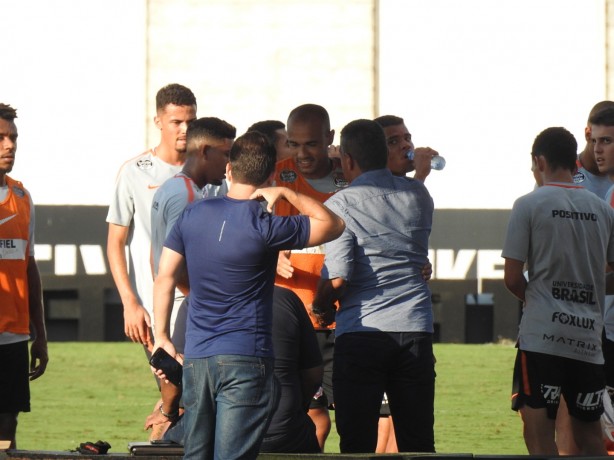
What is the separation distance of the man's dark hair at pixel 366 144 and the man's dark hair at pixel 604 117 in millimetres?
1263

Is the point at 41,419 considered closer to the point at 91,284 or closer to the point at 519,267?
the point at 519,267

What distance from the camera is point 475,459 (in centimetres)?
454

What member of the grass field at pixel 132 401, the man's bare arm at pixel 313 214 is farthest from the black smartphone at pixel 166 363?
the grass field at pixel 132 401

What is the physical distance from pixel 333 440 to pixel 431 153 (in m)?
2.88

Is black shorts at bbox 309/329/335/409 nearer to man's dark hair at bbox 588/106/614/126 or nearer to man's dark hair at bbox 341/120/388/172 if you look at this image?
man's dark hair at bbox 341/120/388/172

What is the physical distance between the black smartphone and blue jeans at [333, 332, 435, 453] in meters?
0.85

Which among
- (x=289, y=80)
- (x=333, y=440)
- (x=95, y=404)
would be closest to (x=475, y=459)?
(x=333, y=440)

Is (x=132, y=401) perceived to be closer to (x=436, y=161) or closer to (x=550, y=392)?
(x=436, y=161)

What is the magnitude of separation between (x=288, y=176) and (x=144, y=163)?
681 millimetres

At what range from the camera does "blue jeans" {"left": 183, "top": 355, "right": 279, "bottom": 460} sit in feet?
13.2

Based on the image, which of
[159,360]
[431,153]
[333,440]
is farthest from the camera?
[333,440]

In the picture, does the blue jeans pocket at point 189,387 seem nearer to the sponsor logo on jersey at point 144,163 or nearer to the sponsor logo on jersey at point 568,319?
the sponsor logo on jersey at point 568,319

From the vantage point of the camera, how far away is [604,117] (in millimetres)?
5770

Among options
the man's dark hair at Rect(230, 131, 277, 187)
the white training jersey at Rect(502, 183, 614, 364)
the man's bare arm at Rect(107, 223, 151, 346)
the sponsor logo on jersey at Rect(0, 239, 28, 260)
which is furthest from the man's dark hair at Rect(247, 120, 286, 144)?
the man's dark hair at Rect(230, 131, 277, 187)
